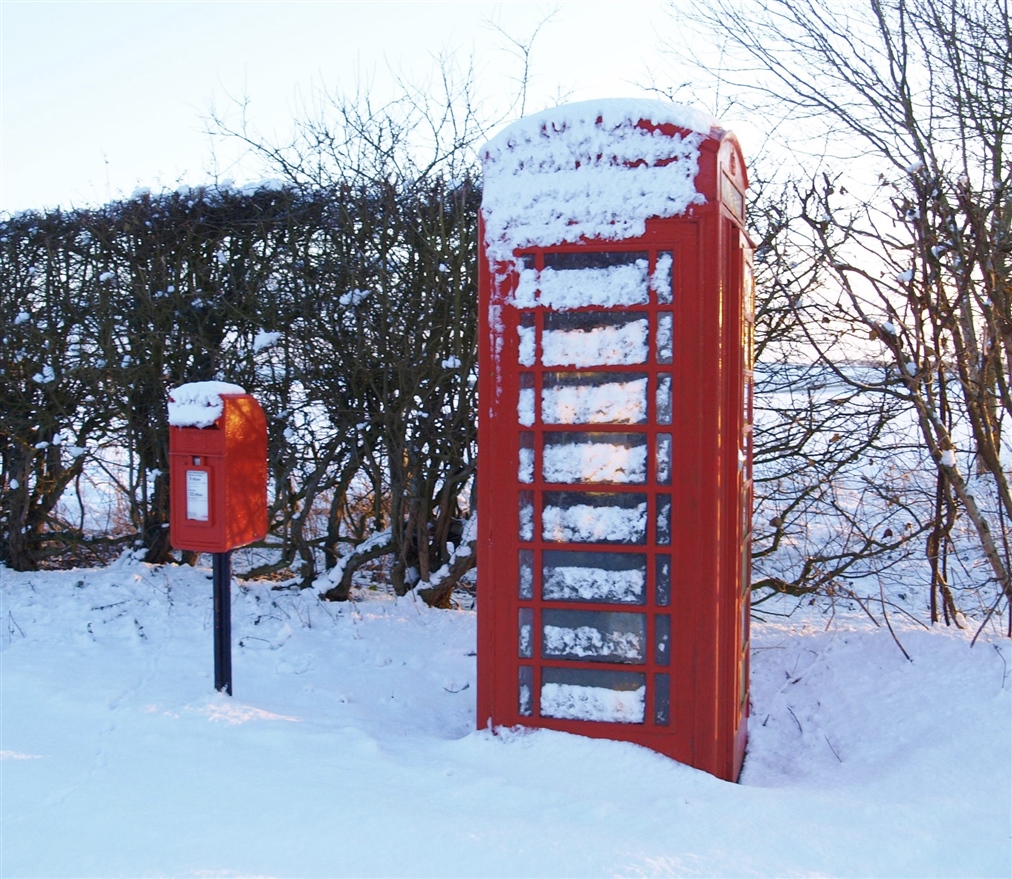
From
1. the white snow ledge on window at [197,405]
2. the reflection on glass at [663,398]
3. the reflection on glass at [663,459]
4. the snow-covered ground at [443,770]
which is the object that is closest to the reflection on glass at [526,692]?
the snow-covered ground at [443,770]

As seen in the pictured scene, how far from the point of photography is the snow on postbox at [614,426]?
317 centimetres

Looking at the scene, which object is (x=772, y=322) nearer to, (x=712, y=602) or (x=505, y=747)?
(x=712, y=602)

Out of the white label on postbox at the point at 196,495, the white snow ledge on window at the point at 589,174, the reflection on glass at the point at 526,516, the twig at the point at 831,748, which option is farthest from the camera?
the white label on postbox at the point at 196,495

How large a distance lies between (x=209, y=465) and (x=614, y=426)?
5.73ft

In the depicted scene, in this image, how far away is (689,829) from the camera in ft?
9.10

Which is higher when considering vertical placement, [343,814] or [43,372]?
[43,372]

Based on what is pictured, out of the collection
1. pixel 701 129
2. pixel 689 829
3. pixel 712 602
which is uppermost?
pixel 701 129

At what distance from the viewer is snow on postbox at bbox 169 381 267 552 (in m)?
3.73

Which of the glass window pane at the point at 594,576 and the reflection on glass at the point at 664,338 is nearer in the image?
the reflection on glass at the point at 664,338

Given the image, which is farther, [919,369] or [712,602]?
[919,369]

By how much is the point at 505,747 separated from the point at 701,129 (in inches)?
93.8

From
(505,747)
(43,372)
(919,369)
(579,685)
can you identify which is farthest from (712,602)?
(43,372)

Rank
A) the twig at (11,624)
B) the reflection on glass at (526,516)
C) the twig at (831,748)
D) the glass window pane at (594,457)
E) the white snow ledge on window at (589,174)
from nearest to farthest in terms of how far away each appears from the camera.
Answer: the white snow ledge on window at (589,174) → the glass window pane at (594,457) → the reflection on glass at (526,516) → the twig at (831,748) → the twig at (11,624)

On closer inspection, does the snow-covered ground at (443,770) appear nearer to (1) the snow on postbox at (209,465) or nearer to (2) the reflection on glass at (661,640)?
(2) the reflection on glass at (661,640)
